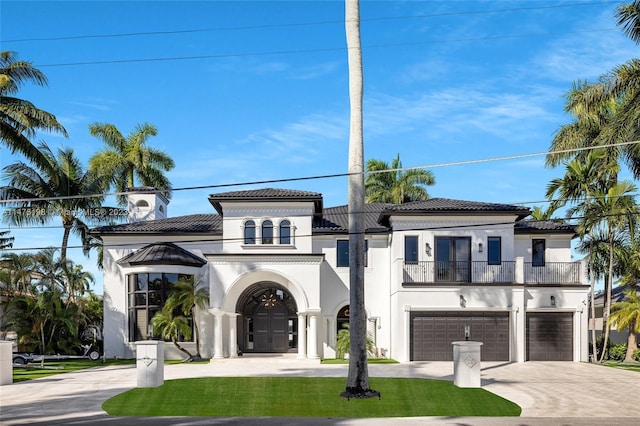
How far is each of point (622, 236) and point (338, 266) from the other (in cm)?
1476

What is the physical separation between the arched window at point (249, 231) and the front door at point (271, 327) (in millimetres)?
3914

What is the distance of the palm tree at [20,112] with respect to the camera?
2572 cm

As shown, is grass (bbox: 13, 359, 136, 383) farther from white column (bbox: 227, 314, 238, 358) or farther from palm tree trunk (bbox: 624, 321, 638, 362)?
palm tree trunk (bbox: 624, 321, 638, 362)

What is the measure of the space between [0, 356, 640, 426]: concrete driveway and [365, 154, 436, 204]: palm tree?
21096 millimetres

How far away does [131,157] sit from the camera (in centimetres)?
4506

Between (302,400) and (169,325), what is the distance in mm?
13248

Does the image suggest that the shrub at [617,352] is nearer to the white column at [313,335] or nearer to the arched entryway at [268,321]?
the white column at [313,335]

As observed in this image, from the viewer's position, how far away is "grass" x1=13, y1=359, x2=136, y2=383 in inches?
946

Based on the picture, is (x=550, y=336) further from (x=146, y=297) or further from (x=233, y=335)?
(x=146, y=297)

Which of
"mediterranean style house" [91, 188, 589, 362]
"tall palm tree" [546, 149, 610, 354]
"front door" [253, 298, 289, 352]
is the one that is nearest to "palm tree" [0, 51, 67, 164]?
"mediterranean style house" [91, 188, 589, 362]


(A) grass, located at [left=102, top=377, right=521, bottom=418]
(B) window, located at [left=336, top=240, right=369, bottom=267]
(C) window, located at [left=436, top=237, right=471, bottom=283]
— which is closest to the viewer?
(A) grass, located at [left=102, top=377, right=521, bottom=418]

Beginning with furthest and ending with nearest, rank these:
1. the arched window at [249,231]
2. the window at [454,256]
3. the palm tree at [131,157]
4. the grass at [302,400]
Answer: the palm tree at [131,157]
the arched window at [249,231]
the window at [454,256]
the grass at [302,400]

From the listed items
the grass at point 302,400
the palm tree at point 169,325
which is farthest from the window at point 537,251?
the palm tree at point 169,325

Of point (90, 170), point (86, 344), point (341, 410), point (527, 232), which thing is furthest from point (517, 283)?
point (90, 170)
